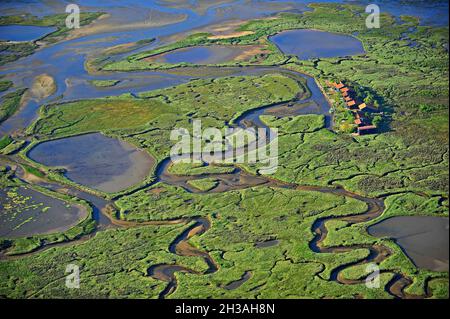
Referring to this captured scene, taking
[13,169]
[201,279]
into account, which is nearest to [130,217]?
[201,279]

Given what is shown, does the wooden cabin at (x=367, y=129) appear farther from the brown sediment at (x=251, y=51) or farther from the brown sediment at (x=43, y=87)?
the brown sediment at (x=43, y=87)

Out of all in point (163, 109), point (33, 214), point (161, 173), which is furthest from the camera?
point (163, 109)

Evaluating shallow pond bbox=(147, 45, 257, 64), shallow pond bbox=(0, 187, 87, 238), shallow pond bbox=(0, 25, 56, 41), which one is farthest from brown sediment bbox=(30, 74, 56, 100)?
shallow pond bbox=(0, 187, 87, 238)

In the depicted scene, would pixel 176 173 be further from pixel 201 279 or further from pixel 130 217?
pixel 201 279

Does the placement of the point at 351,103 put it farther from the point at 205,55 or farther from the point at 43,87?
the point at 43,87

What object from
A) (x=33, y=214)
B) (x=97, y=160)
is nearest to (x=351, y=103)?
(x=97, y=160)
